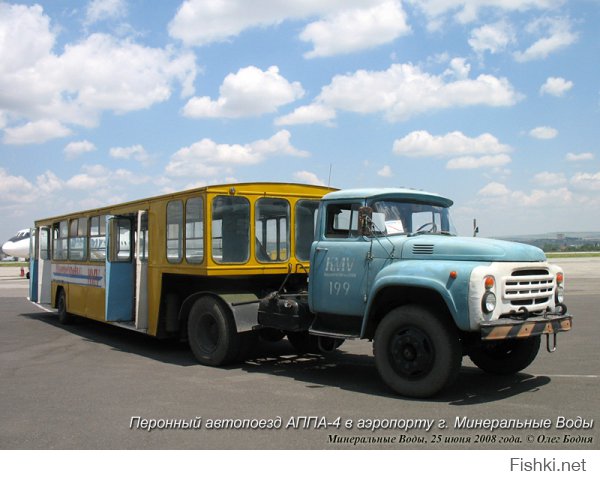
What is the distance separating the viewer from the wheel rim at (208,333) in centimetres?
905

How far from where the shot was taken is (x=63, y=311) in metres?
14.7

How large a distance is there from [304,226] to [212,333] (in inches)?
84.4

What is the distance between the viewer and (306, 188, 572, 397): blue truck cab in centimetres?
633

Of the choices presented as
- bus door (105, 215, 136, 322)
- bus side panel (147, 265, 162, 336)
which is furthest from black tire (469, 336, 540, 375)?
bus door (105, 215, 136, 322)

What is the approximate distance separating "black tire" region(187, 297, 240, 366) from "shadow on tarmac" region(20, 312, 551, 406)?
0.19m

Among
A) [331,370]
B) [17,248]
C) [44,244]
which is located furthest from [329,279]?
[17,248]

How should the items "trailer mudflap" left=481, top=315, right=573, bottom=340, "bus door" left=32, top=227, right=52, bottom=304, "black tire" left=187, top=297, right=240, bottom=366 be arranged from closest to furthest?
"trailer mudflap" left=481, top=315, right=573, bottom=340 < "black tire" left=187, top=297, right=240, bottom=366 < "bus door" left=32, top=227, right=52, bottom=304

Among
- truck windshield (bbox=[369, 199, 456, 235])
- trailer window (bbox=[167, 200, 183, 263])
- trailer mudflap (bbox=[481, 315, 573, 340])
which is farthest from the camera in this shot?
trailer window (bbox=[167, 200, 183, 263])

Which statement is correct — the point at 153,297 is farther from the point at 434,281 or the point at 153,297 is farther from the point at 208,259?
the point at 434,281

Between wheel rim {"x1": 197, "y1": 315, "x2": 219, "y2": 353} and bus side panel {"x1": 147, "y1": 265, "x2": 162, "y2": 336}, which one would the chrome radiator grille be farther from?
bus side panel {"x1": 147, "y1": 265, "x2": 162, "y2": 336}

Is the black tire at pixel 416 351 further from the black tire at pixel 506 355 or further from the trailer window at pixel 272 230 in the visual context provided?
the trailer window at pixel 272 230

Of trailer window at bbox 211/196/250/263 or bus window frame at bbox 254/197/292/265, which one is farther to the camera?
bus window frame at bbox 254/197/292/265

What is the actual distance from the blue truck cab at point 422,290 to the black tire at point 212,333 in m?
1.26

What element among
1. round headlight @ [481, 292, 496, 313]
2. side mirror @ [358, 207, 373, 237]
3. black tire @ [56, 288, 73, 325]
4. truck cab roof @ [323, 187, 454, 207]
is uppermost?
truck cab roof @ [323, 187, 454, 207]
